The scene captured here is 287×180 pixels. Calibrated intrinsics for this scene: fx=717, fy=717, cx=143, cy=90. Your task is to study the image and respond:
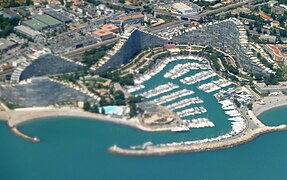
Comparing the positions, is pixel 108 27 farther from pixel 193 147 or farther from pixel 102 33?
pixel 193 147

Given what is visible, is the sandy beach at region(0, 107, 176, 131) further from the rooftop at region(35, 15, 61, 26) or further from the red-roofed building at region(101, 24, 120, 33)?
the rooftop at region(35, 15, 61, 26)

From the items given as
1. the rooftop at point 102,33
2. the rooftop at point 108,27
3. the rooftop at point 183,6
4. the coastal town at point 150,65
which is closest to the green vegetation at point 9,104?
the coastal town at point 150,65

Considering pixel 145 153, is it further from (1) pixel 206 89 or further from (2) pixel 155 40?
(2) pixel 155 40

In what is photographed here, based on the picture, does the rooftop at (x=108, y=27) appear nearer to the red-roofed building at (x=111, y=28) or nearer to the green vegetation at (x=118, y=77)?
the red-roofed building at (x=111, y=28)


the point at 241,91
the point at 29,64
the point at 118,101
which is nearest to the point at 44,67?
the point at 29,64

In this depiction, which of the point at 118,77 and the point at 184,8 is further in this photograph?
the point at 184,8

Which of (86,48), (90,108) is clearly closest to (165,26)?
(86,48)

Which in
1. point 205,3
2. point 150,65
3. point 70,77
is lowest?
point 150,65
